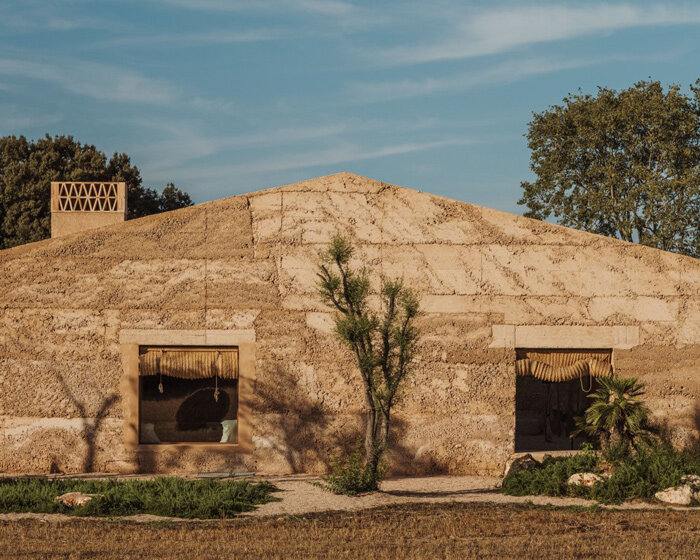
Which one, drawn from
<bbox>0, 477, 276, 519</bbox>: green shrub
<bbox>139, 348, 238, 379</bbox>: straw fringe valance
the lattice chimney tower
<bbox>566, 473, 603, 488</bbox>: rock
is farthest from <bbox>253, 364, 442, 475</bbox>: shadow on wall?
the lattice chimney tower

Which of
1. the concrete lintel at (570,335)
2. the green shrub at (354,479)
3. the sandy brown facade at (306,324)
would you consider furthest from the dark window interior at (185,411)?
the concrete lintel at (570,335)

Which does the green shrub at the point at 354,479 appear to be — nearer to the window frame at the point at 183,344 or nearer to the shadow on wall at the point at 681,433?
the window frame at the point at 183,344

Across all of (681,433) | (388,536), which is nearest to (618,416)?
(681,433)

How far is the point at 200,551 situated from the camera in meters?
10.8

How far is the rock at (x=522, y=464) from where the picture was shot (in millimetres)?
15781

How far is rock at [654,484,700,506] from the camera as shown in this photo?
1391 centimetres

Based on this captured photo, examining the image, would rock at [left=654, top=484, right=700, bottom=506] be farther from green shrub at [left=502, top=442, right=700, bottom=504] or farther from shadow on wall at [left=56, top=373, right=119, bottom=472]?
shadow on wall at [left=56, top=373, right=119, bottom=472]

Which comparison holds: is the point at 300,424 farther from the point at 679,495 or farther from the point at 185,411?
the point at 679,495

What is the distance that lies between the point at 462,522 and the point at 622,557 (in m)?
2.49

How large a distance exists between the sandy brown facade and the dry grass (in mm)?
3618

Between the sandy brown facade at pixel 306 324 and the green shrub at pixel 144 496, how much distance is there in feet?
5.69

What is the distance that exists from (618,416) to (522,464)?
171cm

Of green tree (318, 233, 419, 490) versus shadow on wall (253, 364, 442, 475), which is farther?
shadow on wall (253, 364, 442, 475)

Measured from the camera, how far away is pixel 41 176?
4266cm
